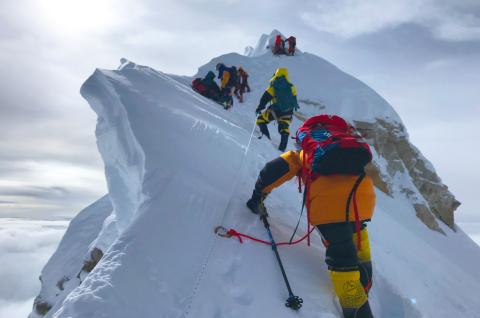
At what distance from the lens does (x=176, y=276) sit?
2.53 meters

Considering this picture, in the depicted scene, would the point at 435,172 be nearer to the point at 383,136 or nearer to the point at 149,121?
the point at 383,136

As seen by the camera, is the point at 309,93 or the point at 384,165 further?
Answer: the point at 309,93

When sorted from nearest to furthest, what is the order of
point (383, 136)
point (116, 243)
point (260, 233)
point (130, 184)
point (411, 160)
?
point (116, 243), point (260, 233), point (130, 184), point (383, 136), point (411, 160)

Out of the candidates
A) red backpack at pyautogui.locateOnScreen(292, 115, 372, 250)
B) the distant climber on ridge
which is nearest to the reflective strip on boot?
red backpack at pyautogui.locateOnScreen(292, 115, 372, 250)

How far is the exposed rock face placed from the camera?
15203 mm

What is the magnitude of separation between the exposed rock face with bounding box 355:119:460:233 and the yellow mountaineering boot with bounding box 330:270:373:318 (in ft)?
43.8

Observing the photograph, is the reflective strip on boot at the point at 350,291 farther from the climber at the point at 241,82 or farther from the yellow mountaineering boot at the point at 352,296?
the climber at the point at 241,82

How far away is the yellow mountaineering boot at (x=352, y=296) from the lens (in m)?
2.47

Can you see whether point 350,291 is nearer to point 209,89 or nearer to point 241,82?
point 209,89

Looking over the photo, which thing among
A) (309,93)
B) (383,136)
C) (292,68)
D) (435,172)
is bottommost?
(435,172)

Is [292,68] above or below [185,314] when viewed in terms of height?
above

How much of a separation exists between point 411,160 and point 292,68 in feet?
29.0

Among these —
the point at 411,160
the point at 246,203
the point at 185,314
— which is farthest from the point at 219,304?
the point at 411,160

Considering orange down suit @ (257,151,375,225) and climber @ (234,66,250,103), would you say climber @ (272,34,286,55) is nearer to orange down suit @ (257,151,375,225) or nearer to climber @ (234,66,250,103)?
climber @ (234,66,250,103)
